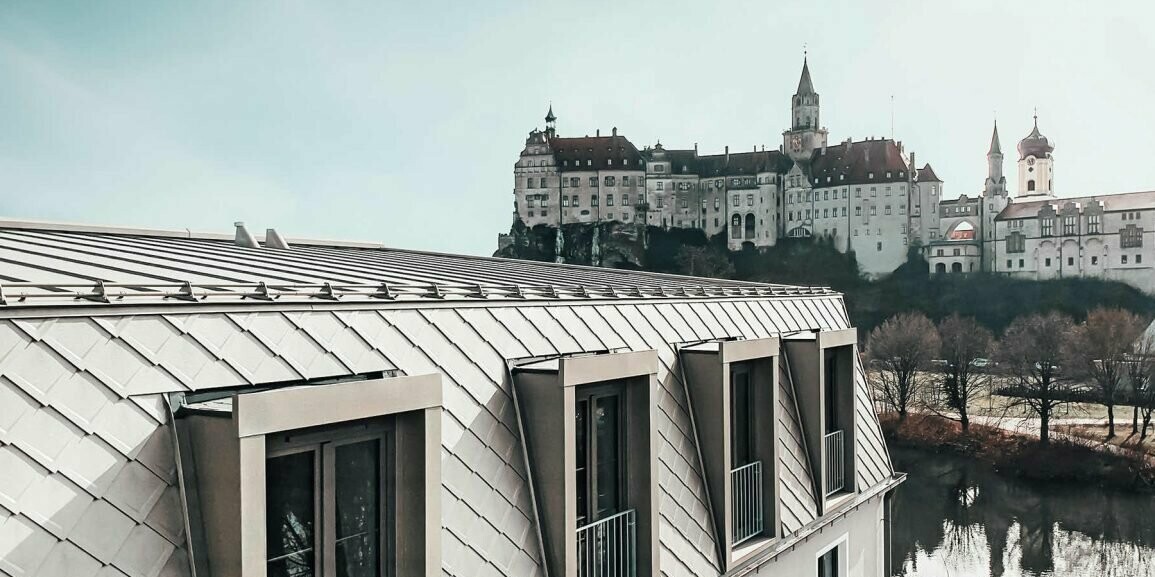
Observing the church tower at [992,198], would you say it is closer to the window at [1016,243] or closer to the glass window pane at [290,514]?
the window at [1016,243]

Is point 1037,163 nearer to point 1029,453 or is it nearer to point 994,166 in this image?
point 994,166

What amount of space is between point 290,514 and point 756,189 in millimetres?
103643

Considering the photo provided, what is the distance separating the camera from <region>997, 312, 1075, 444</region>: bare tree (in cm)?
5069

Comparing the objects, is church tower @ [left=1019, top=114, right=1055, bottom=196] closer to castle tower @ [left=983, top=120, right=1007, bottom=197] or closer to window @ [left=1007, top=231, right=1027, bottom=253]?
castle tower @ [left=983, top=120, right=1007, bottom=197]

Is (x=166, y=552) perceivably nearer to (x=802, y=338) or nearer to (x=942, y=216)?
(x=802, y=338)

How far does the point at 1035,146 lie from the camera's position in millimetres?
110500

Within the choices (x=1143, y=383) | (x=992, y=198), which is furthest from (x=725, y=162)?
(x=1143, y=383)

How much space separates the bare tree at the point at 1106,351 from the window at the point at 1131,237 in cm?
2794

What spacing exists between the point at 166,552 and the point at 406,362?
175cm

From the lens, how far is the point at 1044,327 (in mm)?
60562

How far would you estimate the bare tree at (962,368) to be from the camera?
53.8m

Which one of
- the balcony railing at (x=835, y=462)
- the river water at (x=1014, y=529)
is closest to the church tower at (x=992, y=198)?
the river water at (x=1014, y=529)

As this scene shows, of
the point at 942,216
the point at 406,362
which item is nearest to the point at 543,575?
the point at 406,362

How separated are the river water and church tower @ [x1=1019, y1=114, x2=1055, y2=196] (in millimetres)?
78122
